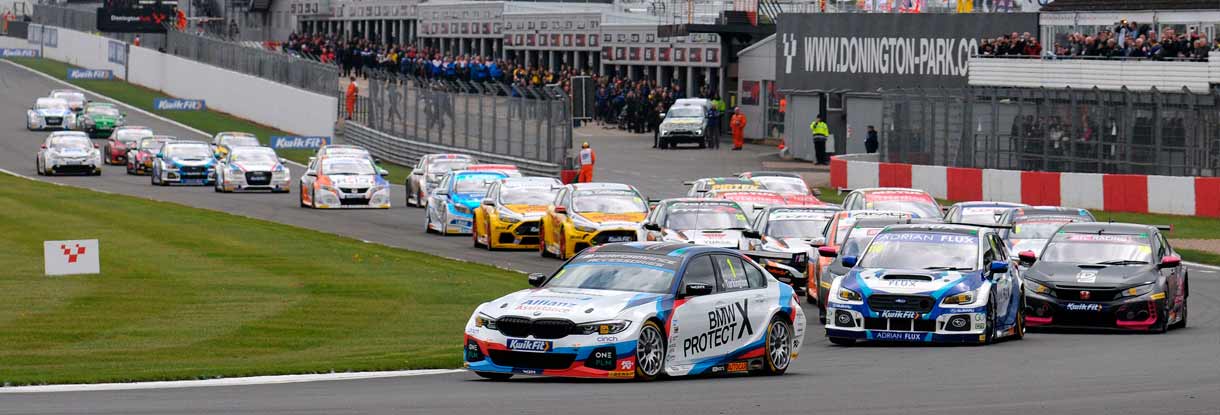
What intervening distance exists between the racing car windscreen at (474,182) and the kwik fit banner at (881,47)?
1958 centimetres

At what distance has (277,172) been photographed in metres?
47.2

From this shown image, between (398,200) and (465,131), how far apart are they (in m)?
9.14

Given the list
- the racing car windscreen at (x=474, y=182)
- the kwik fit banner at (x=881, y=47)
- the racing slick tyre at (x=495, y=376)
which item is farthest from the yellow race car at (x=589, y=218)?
the kwik fit banner at (x=881, y=47)

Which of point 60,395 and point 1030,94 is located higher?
point 1030,94

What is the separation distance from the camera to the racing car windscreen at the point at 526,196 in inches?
1238

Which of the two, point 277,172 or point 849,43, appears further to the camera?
point 849,43

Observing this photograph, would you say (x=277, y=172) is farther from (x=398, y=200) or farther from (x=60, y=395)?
(x=60, y=395)

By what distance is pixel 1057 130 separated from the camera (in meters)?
39.8

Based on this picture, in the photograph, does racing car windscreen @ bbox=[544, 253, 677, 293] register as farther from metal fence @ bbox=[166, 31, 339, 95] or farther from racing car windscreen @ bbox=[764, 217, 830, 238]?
metal fence @ bbox=[166, 31, 339, 95]

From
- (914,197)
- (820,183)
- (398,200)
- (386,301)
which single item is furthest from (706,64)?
(386,301)

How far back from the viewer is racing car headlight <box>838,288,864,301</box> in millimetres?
18094

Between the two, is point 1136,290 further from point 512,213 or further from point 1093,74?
point 1093,74

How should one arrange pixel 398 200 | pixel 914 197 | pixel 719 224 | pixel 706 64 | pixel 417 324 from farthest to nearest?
1. pixel 706 64
2. pixel 398 200
3. pixel 914 197
4. pixel 719 224
5. pixel 417 324

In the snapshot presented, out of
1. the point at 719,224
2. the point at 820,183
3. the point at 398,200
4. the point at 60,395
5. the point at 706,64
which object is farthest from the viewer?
the point at 706,64
